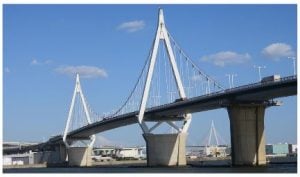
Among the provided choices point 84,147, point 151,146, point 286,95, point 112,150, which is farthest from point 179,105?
point 112,150

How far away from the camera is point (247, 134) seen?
59844 mm

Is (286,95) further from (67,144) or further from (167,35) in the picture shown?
(67,144)

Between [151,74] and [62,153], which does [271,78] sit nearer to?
[151,74]

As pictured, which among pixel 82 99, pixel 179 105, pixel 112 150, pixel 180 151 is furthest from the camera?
pixel 112 150

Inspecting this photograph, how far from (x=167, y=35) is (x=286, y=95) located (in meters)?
19.9

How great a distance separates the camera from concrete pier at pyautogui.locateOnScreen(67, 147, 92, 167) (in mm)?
106062

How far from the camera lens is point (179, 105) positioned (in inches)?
2616

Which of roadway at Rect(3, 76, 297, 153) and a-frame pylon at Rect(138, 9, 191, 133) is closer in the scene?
roadway at Rect(3, 76, 297, 153)

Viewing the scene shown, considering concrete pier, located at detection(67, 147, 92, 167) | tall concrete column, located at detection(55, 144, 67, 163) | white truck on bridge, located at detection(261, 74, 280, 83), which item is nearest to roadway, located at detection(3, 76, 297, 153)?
white truck on bridge, located at detection(261, 74, 280, 83)

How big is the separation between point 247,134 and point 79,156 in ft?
171

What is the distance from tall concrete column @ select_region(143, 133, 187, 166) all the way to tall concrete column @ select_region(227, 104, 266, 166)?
1143 centimetres

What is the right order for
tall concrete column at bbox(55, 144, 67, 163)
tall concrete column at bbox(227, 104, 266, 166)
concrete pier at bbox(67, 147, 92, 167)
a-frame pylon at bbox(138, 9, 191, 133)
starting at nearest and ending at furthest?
tall concrete column at bbox(227, 104, 266, 166) < a-frame pylon at bbox(138, 9, 191, 133) < concrete pier at bbox(67, 147, 92, 167) < tall concrete column at bbox(55, 144, 67, 163)

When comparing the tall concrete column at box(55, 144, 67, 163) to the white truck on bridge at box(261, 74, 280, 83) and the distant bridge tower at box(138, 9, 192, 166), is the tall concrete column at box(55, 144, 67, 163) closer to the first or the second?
the distant bridge tower at box(138, 9, 192, 166)

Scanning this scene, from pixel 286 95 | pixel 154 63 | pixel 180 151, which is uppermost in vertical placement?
pixel 154 63
